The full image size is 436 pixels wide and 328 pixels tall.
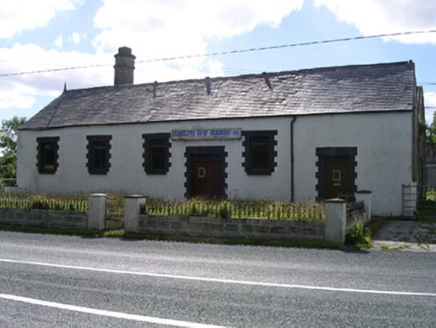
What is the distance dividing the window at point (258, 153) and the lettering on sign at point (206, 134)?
0.48 meters

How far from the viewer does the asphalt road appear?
5219 mm

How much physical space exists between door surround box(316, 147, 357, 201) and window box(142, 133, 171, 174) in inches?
286

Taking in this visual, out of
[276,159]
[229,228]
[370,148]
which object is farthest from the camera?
[276,159]

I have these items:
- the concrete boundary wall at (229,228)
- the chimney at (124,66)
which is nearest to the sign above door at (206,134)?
the concrete boundary wall at (229,228)

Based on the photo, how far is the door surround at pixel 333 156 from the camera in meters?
17.8

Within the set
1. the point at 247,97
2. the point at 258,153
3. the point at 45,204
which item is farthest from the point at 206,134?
the point at 45,204

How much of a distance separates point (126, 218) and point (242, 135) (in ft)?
25.6

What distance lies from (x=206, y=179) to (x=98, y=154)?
261 inches

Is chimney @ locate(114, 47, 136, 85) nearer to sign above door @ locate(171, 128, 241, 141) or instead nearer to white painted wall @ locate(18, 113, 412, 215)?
white painted wall @ locate(18, 113, 412, 215)

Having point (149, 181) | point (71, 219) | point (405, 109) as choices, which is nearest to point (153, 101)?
point (149, 181)

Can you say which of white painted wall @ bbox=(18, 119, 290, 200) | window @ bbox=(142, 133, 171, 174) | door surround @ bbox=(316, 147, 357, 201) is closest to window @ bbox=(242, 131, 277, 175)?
white painted wall @ bbox=(18, 119, 290, 200)

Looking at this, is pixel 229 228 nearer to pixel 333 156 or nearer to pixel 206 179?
pixel 333 156

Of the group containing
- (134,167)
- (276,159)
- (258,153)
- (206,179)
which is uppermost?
(258,153)

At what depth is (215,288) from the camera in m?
6.71
